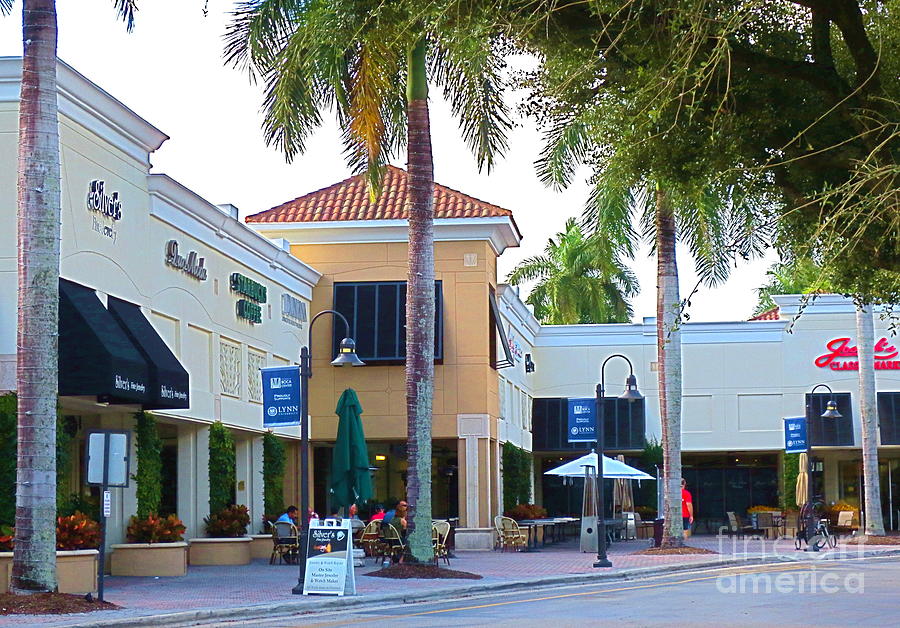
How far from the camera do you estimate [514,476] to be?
43250 mm

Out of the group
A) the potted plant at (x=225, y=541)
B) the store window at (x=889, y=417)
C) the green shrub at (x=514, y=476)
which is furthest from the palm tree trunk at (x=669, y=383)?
the store window at (x=889, y=417)

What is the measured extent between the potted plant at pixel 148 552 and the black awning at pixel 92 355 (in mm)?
3314

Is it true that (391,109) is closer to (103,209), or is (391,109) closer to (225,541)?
(103,209)

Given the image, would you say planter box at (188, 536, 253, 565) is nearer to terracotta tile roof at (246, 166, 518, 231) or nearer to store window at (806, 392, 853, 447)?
terracotta tile roof at (246, 166, 518, 231)

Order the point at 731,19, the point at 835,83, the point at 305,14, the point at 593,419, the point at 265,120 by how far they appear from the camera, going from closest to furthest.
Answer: the point at 731,19 → the point at 835,83 → the point at 305,14 → the point at 265,120 → the point at 593,419

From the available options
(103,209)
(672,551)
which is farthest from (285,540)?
(672,551)

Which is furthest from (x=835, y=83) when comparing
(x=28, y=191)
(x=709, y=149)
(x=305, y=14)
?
(x=305, y=14)

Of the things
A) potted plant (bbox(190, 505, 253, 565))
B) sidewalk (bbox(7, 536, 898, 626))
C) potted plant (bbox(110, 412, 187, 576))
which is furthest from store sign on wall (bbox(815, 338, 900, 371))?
potted plant (bbox(110, 412, 187, 576))

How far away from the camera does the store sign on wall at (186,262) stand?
2662cm

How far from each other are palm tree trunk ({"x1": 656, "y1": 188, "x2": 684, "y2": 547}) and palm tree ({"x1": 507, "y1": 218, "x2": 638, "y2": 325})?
25.6 meters

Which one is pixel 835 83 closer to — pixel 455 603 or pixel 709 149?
pixel 709 149

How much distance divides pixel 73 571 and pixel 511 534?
58.3 ft

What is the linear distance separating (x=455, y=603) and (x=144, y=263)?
9.99 meters

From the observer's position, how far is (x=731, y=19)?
360 inches
